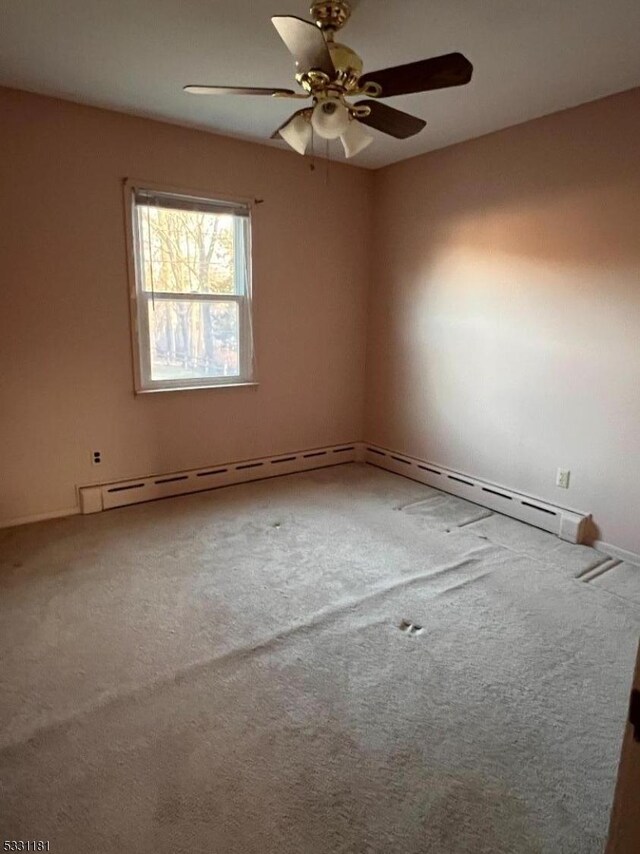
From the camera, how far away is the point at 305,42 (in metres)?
1.69

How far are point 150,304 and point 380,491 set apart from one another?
221 cm

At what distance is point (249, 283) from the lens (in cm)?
397

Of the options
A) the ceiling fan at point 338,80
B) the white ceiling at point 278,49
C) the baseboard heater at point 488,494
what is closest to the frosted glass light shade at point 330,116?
the ceiling fan at point 338,80

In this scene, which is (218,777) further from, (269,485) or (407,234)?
(407,234)

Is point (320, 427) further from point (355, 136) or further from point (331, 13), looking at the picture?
point (331, 13)

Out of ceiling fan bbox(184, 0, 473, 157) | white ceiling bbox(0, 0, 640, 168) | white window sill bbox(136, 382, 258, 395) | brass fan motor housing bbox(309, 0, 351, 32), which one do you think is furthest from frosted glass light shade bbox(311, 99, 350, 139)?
white window sill bbox(136, 382, 258, 395)

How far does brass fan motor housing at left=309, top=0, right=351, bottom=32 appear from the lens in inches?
77.9

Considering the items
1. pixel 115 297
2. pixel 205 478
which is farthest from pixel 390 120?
pixel 205 478

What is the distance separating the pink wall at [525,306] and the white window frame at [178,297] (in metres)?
1.27

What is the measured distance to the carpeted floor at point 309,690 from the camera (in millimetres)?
1449

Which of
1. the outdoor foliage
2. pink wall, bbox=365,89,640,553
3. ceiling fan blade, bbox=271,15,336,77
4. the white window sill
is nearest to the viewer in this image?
ceiling fan blade, bbox=271,15,336,77

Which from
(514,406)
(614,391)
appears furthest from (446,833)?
(514,406)

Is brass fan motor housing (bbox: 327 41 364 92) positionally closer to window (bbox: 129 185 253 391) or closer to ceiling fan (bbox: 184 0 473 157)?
ceiling fan (bbox: 184 0 473 157)

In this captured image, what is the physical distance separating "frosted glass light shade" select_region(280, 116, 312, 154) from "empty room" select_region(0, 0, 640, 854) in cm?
6
